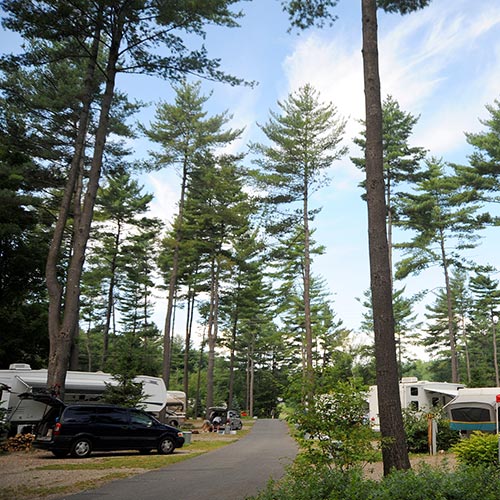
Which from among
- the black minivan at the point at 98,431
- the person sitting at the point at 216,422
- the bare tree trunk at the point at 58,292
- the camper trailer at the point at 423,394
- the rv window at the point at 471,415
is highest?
A: the bare tree trunk at the point at 58,292

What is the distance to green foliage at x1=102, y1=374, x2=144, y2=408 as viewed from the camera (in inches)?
727

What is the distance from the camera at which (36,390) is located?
56.6 feet

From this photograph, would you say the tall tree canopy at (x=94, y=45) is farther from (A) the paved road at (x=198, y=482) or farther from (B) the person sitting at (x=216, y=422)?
(B) the person sitting at (x=216, y=422)

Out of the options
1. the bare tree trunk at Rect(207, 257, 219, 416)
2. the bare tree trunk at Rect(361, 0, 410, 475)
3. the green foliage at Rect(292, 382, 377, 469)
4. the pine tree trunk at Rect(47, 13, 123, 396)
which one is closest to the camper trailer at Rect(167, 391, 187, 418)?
the bare tree trunk at Rect(207, 257, 219, 416)

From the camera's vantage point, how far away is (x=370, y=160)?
828 cm

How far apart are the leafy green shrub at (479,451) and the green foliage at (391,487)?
4509 mm

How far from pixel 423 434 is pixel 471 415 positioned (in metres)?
3.01

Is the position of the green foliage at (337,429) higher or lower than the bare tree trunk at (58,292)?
lower

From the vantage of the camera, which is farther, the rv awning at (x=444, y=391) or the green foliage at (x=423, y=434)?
the rv awning at (x=444, y=391)

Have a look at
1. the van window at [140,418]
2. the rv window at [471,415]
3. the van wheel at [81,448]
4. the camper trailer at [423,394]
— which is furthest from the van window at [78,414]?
the camper trailer at [423,394]

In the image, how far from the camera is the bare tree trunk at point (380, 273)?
270 inches

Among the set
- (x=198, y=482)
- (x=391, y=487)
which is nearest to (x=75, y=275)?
(x=198, y=482)

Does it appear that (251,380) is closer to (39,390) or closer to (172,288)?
(172,288)

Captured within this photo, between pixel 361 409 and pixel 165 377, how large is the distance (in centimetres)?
2081
